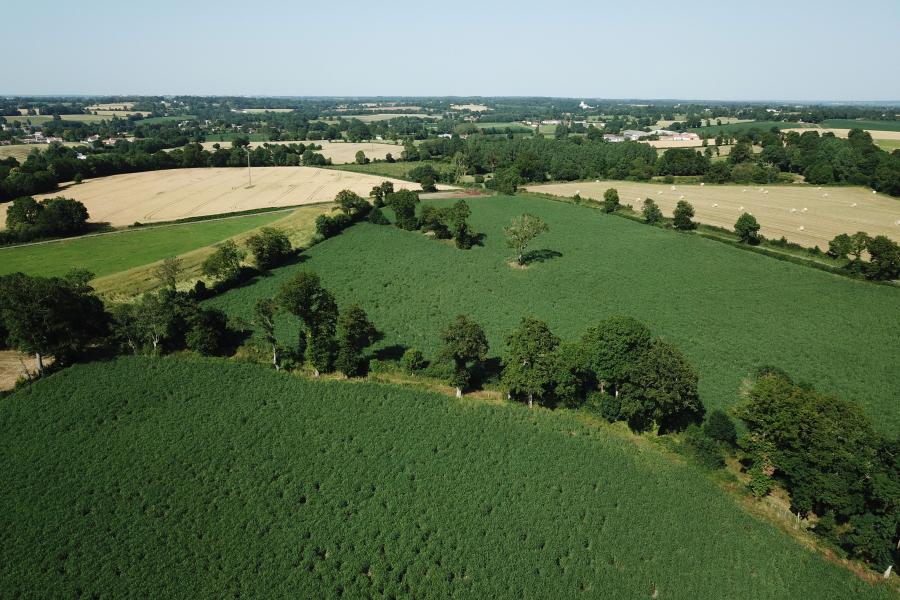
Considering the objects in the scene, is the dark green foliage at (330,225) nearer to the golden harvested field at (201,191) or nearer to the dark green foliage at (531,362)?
the golden harvested field at (201,191)

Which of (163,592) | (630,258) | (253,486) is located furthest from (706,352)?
(163,592)

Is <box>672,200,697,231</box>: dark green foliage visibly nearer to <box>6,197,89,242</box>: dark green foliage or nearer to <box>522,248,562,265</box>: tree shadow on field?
<box>522,248,562,265</box>: tree shadow on field

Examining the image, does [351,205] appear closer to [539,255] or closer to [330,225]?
[330,225]

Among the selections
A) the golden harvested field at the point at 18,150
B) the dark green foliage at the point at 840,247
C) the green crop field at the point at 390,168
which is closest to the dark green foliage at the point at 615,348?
the dark green foliage at the point at 840,247

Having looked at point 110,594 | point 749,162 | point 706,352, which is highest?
point 749,162

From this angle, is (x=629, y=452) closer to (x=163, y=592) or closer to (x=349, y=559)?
(x=349, y=559)

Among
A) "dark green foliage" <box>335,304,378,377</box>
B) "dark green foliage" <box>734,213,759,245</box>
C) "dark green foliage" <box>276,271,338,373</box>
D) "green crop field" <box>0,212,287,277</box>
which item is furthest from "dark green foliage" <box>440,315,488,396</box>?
"dark green foliage" <box>734,213,759,245</box>
